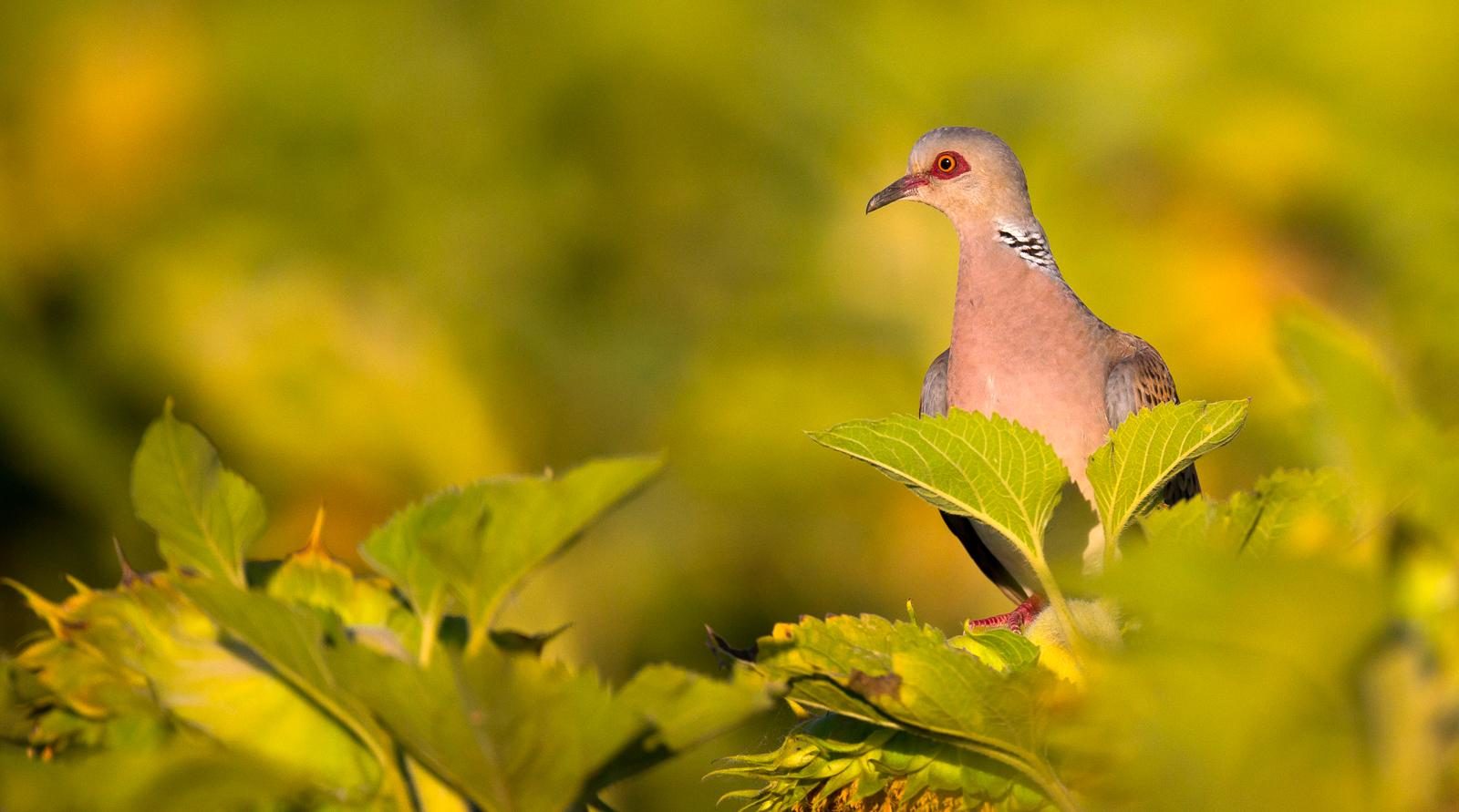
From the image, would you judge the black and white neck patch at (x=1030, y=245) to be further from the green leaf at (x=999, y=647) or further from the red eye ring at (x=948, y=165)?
the green leaf at (x=999, y=647)

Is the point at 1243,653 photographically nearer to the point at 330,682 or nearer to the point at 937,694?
the point at 937,694

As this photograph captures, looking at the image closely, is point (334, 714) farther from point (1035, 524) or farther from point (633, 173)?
point (633, 173)

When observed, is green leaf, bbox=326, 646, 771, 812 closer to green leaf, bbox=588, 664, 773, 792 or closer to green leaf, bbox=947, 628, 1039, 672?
green leaf, bbox=588, 664, 773, 792

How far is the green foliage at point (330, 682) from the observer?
0.74 meters

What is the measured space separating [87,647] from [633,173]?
11560 mm

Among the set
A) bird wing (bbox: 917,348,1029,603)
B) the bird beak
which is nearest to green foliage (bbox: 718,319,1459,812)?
bird wing (bbox: 917,348,1029,603)

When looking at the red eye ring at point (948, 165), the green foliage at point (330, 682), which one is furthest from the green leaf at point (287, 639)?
the red eye ring at point (948, 165)

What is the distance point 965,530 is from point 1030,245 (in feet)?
2.31

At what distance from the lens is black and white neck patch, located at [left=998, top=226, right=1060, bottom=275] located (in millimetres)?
3508

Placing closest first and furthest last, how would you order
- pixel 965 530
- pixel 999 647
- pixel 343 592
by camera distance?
pixel 343 592 < pixel 999 647 < pixel 965 530

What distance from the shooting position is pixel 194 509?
0.83 metres

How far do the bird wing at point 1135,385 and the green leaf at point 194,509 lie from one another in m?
2.60

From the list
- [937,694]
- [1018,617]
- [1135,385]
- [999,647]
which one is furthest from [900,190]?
[937,694]

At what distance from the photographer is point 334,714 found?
84 centimetres
